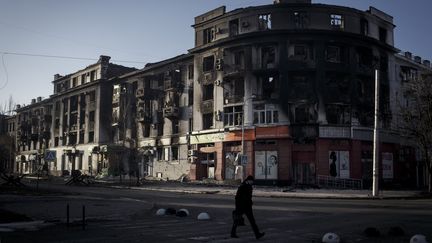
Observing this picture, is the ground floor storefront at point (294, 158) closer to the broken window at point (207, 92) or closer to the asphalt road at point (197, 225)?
the broken window at point (207, 92)

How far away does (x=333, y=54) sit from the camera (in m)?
45.0

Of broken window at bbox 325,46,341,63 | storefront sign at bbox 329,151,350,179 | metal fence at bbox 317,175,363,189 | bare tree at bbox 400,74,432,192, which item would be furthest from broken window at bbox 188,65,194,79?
bare tree at bbox 400,74,432,192

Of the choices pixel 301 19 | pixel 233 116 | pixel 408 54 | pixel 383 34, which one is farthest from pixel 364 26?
pixel 233 116

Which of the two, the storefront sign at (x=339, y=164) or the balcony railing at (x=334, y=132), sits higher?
the balcony railing at (x=334, y=132)

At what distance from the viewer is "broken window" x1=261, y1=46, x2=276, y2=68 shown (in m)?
44.9

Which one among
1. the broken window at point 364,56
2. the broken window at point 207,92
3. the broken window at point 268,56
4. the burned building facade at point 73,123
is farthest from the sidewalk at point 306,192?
the burned building facade at point 73,123

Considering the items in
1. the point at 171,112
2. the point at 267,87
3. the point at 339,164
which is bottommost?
the point at 339,164

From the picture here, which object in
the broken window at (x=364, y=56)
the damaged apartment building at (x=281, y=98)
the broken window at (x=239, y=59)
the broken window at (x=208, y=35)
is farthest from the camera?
the broken window at (x=208, y=35)

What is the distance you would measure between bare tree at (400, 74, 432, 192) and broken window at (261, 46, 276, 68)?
12926 millimetres

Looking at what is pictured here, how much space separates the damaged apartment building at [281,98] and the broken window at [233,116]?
10 centimetres

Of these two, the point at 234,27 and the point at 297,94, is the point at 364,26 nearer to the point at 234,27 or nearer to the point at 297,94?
the point at 297,94

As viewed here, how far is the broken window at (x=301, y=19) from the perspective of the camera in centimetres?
4425

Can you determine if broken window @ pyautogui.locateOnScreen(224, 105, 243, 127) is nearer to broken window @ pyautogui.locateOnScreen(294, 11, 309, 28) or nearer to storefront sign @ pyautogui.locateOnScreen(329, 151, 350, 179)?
storefront sign @ pyautogui.locateOnScreen(329, 151, 350, 179)

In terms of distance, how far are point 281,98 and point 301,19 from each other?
7.68m
